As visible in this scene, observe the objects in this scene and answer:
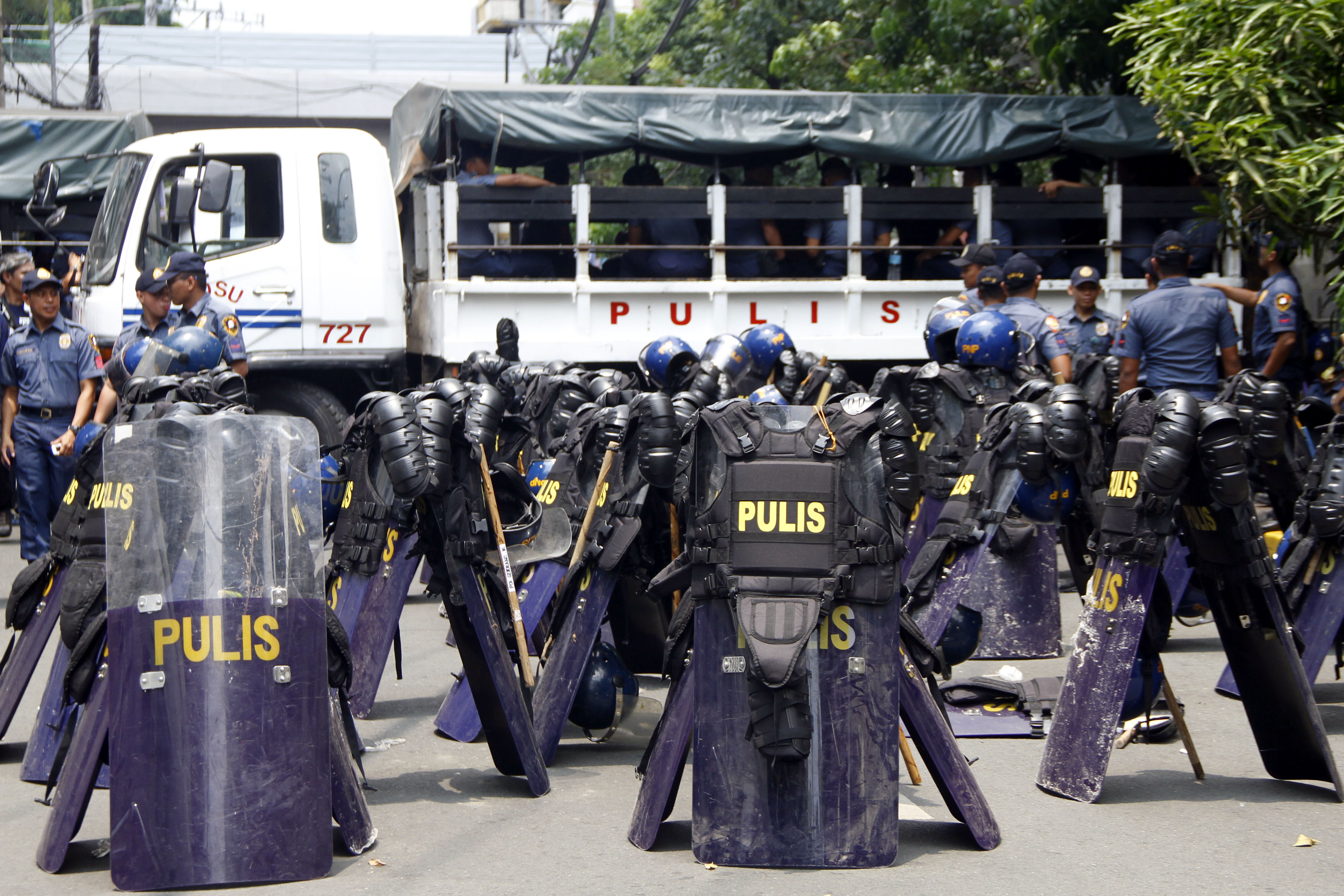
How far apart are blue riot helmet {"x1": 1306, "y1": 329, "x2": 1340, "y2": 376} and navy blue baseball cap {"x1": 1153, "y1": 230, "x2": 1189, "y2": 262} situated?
1.74 meters

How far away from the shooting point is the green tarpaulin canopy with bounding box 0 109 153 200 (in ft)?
45.9

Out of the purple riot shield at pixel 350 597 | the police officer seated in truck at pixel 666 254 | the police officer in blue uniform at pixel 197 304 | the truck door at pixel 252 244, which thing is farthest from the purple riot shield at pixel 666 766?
the truck door at pixel 252 244

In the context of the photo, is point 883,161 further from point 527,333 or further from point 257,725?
point 257,725

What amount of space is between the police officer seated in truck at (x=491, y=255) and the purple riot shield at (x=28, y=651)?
19.0 feet

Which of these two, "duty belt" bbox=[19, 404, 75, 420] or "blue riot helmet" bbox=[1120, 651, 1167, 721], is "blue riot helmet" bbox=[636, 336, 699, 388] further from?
"duty belt" bbox=[19, 404, 75, 420]

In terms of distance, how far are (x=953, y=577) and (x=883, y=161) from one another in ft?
19.3

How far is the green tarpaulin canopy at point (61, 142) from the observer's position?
13977 millimetres

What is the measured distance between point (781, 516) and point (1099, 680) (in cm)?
155

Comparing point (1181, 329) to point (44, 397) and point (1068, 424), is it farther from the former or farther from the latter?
point (44, 397)

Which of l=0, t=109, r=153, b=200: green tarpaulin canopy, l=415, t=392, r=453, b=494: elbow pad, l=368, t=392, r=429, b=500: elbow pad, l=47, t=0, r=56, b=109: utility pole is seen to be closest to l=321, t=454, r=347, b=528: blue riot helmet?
l=415, t=392, r=453, b=494: elbow pad

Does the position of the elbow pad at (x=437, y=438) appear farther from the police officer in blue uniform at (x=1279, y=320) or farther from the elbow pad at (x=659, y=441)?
the police officer in blue uniform at (x=1279, y=320)

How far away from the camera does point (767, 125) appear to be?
37.8ft

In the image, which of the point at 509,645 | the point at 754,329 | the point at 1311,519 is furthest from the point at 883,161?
the point at 509,645

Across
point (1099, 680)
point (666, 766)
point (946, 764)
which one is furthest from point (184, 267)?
point (1099, 680)
